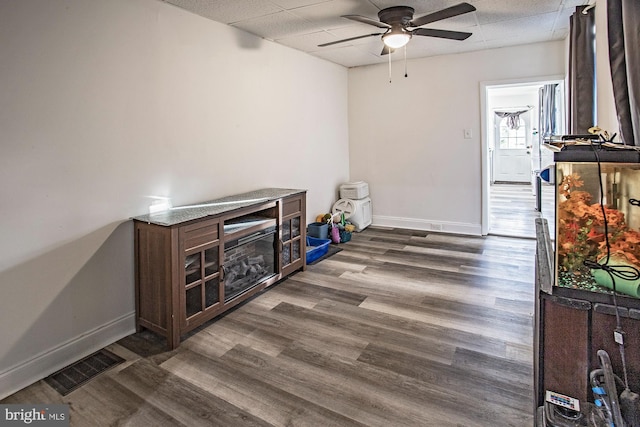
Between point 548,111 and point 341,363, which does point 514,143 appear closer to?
point 548,111

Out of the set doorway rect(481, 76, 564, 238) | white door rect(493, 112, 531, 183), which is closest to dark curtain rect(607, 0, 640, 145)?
doorway rect(481, 76, 564, 238)

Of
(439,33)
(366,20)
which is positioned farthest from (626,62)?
(366,20)

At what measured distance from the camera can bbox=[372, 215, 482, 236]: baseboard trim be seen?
200 inches

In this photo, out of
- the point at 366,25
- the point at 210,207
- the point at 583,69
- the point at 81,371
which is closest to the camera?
the point at 81,371

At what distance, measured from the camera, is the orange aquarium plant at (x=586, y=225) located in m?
1.26

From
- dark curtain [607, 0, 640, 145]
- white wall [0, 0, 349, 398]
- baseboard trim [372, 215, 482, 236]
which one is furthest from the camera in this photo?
baseboard trim [372, 215, 482, 236]

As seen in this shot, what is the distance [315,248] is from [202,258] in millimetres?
1748

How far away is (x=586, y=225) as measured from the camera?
128 centimetres

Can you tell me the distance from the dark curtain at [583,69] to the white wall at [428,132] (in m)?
1.43

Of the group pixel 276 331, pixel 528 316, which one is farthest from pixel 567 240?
pixel 276 331

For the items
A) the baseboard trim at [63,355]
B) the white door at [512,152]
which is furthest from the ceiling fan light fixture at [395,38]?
the white door at [512,152]

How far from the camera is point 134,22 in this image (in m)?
2.61

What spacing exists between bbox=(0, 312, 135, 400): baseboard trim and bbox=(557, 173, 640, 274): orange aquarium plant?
2599 millimetres

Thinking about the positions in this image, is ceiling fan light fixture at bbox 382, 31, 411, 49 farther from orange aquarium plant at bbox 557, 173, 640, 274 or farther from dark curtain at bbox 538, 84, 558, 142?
dark curtain at bbox 538, 84, 558, 142
